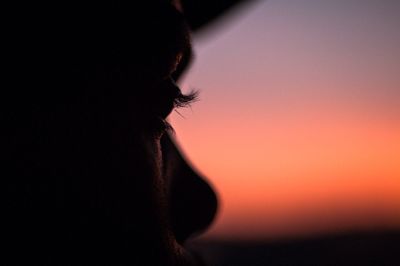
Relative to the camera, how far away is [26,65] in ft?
2.78

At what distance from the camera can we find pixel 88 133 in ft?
2.89

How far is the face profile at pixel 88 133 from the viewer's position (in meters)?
0.80

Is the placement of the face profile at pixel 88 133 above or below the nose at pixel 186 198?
below

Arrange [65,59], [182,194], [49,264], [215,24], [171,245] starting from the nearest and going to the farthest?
1. [49,264]
2. [65,59]
3. [171,245]
4. [182,194]
5. [215,24]

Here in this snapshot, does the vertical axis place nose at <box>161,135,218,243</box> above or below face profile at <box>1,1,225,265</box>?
above

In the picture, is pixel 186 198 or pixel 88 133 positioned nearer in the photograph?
pixel 88 133

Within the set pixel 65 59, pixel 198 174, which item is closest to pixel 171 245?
pixel 65 59

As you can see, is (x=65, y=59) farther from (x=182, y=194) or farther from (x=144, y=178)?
(x=182, y=194)

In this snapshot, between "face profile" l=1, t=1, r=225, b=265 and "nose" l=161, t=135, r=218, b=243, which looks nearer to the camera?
"face profile" l=1, t=1, r=225, b=265

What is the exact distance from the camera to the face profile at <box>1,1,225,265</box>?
796mm

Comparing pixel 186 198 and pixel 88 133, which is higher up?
pixel 186 198

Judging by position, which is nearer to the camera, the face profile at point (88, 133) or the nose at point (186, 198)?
the face profile at point (88, 133)

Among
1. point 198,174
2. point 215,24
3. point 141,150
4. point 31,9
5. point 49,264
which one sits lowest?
point 49,264

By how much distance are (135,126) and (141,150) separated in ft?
0.18
